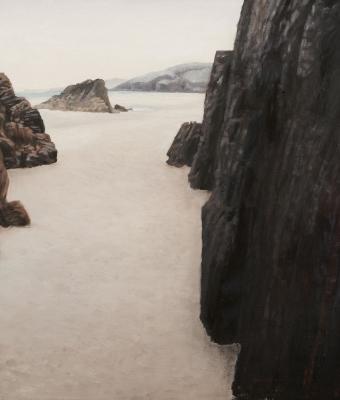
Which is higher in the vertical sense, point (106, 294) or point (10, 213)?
point (10, 213)

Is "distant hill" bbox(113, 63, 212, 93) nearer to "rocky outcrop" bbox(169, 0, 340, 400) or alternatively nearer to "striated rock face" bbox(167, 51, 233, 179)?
"striated rock face" bbox(167, 51, 233, 179)

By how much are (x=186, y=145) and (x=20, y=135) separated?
11.5 ft

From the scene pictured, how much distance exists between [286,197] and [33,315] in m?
2.43

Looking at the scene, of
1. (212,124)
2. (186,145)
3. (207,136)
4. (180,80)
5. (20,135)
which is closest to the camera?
(212,124)

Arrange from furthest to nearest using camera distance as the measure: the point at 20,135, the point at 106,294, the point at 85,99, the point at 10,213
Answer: the point at 85,99 → the point at 20,135 → the point at 10,213 → the point at 106,294

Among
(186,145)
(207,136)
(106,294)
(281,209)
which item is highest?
(281,209)

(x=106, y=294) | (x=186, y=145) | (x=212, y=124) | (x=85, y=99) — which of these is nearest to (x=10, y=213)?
(x=106, y=294)

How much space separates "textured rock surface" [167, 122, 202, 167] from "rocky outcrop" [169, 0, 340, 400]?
5300mm

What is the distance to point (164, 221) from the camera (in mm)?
6129

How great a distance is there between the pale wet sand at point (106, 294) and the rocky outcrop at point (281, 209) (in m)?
0.43

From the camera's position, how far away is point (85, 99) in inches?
789

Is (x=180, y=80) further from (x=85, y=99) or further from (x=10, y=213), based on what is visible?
(x=10, y=213)

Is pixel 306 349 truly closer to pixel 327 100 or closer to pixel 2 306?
pixel 327 100

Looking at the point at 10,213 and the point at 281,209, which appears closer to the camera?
the point at 281,209
